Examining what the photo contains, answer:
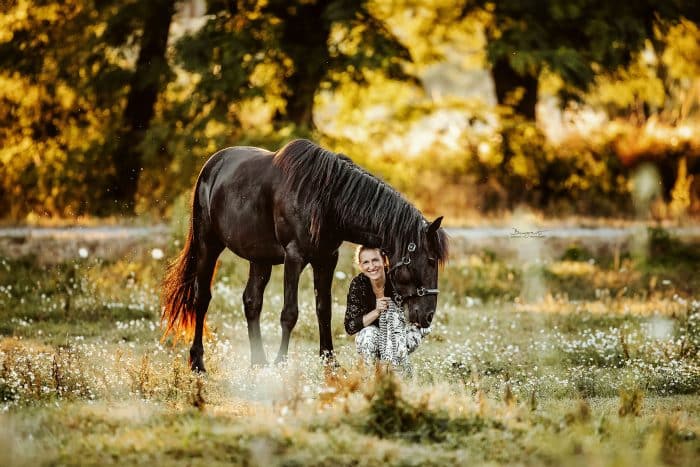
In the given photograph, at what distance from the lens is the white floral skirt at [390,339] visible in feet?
25.2

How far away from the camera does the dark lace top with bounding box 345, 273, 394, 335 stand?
25.4 feet

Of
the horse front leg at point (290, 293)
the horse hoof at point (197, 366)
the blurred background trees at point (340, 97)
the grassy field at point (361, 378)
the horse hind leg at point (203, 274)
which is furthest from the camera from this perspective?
the blurred background trees at point (340, 97)

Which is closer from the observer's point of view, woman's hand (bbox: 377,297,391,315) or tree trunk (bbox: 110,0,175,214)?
woman's hand (bbox: 377,297,391,315)

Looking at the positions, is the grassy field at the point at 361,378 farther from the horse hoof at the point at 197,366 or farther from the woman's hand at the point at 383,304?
the woman's hand at the point at 383,304

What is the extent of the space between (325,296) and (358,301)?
1.90 feet

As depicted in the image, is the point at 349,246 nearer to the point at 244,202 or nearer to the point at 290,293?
the point at 244,202

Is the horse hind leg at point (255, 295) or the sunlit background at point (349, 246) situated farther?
the horse hind leg at point (255, 295)

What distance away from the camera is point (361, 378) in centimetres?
711

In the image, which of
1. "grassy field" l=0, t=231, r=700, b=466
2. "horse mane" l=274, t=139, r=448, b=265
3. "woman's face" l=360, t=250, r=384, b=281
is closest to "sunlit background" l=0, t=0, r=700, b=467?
"grassy field" l=0, t=231, r=700, b=466

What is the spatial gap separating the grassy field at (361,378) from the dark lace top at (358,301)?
33 centimetres

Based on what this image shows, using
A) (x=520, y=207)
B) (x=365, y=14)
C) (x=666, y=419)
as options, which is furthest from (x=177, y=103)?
(x=666, y=419)

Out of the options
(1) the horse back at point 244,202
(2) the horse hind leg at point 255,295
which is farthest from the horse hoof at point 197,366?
(1) the horse back at point 244,202

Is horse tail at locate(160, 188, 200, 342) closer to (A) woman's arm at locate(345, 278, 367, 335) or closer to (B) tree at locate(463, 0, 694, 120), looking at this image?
(A) woman's arm at locate(345, 278, 367, 335)

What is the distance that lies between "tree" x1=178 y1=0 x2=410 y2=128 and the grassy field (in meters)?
3.96
